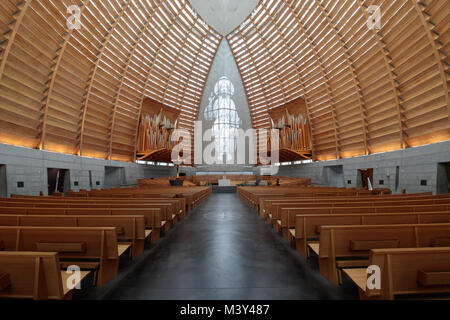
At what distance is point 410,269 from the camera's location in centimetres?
143

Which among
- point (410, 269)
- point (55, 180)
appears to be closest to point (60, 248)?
point (410, 269)

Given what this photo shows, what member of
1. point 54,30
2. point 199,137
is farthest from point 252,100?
point 54,30

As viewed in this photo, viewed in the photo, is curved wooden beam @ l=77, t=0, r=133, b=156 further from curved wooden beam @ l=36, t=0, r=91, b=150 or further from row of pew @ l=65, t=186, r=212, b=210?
row of pew @ l=65, t=186, r=212, b=210

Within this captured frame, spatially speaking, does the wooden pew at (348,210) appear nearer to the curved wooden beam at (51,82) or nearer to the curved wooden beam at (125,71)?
the curved wooden beam at (51,82)

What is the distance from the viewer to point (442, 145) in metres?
9.35

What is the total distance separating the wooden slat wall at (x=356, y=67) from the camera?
9656 mm

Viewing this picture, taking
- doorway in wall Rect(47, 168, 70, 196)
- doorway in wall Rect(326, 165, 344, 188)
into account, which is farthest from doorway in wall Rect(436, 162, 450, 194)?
doorway in wall Rect(47, 168, 70, 196)

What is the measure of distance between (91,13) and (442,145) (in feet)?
61.2

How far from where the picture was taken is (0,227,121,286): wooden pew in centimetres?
221

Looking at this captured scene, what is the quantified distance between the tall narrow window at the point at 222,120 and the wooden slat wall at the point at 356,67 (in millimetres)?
5423

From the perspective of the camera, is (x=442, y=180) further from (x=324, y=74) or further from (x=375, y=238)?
(x=375, y=238)

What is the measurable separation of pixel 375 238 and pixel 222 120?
26352mm

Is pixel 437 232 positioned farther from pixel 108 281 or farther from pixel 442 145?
pixel 442 145
